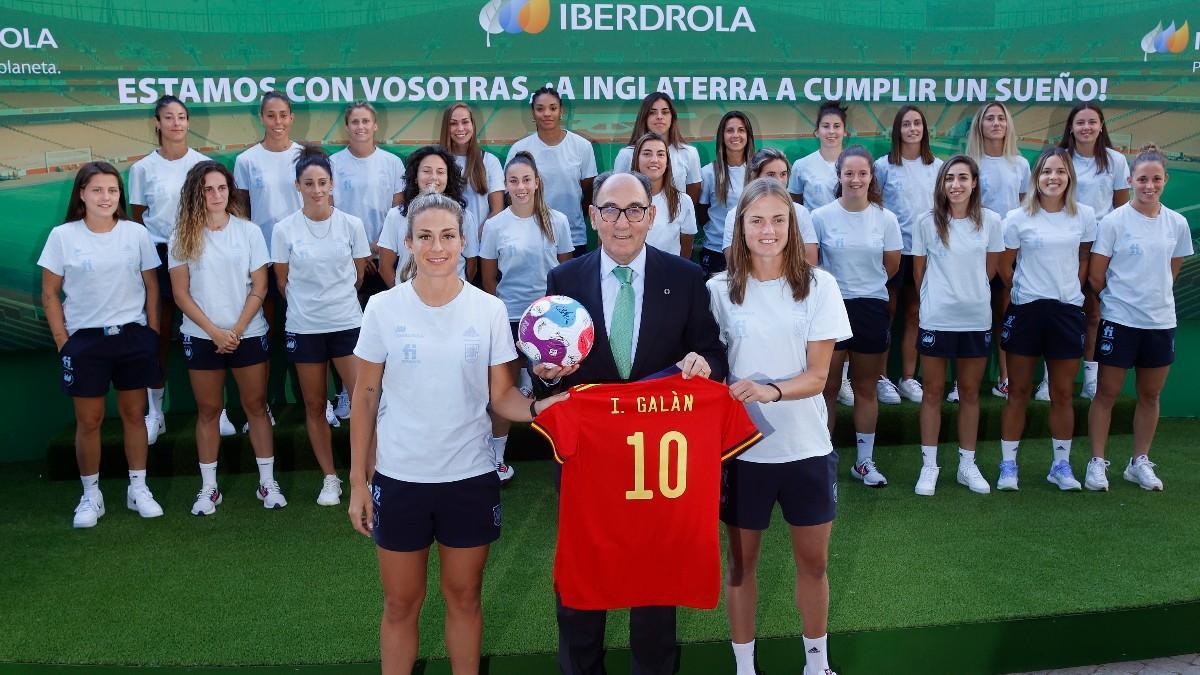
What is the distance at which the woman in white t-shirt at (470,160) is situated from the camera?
6.02 m

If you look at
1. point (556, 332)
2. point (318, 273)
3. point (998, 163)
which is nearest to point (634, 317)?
point (556, 332)

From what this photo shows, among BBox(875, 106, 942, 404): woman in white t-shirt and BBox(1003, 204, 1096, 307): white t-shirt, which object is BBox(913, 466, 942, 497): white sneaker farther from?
BBox(1003, 204, 1096, 307): white t-shirt

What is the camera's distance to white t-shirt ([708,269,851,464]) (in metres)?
3.42

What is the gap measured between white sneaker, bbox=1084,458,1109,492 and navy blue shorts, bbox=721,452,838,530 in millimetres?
2866

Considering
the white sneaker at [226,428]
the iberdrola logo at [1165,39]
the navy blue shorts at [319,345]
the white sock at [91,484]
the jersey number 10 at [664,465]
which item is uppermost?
the iberdrola logo at [1165,39]

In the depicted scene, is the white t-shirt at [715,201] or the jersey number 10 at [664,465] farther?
the white t-shirt at [715,201]

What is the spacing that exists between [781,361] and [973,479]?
2713mm

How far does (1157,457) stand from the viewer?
637cm

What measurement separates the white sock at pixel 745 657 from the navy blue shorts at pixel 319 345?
259 centimetres

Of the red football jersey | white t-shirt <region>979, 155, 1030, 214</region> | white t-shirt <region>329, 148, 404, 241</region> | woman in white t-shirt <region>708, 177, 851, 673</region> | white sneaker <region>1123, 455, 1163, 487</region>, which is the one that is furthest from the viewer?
white t-shirt <region>979, 155, 1030, 214</region>

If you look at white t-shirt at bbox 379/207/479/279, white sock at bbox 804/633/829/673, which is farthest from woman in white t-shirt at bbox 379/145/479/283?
white sock at bbox 804/633/829/673

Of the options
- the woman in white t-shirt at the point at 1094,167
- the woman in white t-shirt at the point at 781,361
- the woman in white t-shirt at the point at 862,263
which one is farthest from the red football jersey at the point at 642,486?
the woman in white t-shirt at the point at 1094,167

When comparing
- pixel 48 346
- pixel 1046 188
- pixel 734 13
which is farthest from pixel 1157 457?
pixel 48 346

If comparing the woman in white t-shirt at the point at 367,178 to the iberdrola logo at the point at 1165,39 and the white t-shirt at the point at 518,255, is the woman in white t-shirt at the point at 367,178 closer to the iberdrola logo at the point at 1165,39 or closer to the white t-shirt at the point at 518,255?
the white t-shirt at the point at 518,255
